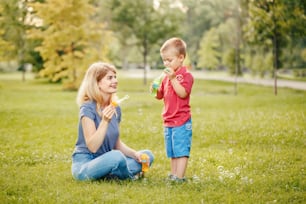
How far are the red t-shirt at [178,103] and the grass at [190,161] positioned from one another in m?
0.88

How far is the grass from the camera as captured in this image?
5.97 m

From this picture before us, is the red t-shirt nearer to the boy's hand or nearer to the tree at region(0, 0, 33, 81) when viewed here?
the boy's hand

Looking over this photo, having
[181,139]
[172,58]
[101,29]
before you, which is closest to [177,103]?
[181,139]

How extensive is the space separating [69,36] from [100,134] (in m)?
25.9

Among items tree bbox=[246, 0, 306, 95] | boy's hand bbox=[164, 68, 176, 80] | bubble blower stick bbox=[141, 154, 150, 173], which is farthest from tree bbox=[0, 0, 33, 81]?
→ boy's hand bbox=[164, 68, 176, 80]

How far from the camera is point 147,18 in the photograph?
1476 inches

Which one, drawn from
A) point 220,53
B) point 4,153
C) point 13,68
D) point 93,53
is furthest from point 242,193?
point 13,68

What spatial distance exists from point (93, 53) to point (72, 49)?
64.4 inches

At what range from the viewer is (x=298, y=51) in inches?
2258

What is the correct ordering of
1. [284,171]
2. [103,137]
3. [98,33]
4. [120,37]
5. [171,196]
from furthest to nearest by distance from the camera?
[120,37]
[98,33]
[284,171]
[103,137]
[171,196]

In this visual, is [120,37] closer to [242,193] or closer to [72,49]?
[72,49]

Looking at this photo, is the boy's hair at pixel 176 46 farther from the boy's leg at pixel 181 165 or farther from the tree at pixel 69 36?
the tree at pixel 69 36

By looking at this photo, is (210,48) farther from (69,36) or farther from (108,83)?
(108,83)

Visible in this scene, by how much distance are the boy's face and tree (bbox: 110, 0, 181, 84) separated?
98.8 feet
